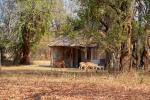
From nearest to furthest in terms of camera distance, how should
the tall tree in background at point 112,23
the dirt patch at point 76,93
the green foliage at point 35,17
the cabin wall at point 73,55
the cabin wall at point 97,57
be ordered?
1. the dirt patch at point 76,93
2. the tall tree in background at point 112,23
3. the green foliage at point 35,17
4. the cabin wall at point 97,57
5. the cabin wall at point 73,55

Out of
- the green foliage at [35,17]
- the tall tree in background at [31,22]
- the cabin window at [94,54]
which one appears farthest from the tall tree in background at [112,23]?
the cabin window at [94,54]

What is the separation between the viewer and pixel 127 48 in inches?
1144

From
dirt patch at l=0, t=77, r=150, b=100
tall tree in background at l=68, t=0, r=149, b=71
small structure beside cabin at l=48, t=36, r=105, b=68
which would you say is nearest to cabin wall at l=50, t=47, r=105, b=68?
small structure beside cabin at l=48, t=36, r=105, b=68

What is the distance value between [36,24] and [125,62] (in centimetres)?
2906

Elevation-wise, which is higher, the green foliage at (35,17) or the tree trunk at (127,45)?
the green foliage at (35,17)

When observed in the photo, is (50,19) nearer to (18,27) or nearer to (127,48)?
(18,27)

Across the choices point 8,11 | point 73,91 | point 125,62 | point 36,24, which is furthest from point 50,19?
point 73,91

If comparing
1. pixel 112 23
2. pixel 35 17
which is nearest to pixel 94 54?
pixel 35 17

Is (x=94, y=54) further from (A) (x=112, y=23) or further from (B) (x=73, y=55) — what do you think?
(A) (x=112, y=23)

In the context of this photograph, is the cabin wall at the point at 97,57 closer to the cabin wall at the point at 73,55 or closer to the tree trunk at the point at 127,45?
the cabin wall at the point at 73,55

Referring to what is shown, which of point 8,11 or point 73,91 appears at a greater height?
point 8,11

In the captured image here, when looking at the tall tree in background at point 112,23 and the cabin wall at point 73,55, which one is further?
the cabin wall at point 73,55

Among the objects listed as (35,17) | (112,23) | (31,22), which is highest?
(35,17)

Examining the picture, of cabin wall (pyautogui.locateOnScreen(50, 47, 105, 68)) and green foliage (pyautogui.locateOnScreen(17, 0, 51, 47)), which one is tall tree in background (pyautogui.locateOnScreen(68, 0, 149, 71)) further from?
cabin wall (pyautogui.locateOnScreen(50, 47, 105, 68))
